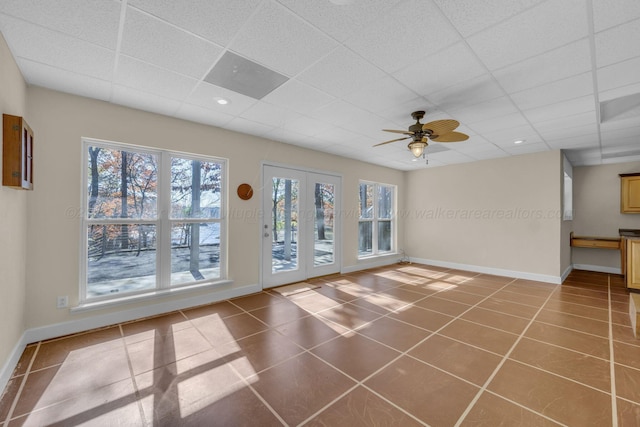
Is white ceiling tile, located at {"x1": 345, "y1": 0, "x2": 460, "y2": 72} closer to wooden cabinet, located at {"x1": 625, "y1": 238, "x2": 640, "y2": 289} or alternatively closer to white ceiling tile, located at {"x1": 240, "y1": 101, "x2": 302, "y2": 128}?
white ceiling tile, located at {"x1": 240, "y1": 101, "x2": 302, "y2": 128}

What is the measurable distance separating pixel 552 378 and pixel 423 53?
9.21 ft

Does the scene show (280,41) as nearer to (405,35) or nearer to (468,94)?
(405,35)

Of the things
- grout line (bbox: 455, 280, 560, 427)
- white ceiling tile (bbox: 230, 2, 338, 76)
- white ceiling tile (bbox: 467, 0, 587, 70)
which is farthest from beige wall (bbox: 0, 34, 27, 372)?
white ceiling tile (bbox: 467, 0, 587, 70)

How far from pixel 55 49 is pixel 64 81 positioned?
2.09ft

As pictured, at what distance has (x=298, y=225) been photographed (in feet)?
16.6

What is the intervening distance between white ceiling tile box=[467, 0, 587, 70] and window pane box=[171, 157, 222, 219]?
3518 millimetres

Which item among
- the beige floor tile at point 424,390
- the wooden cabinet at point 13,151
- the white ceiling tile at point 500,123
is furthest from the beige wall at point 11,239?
the white ceiling tile at point 500,123

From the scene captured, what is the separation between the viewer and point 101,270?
313 cm

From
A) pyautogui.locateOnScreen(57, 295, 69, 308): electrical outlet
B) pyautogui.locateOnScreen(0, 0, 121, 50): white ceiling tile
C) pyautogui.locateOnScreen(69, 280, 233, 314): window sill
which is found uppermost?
pyautogui.locateOnScreen(0, 0, 121, 50): white ceiling tile

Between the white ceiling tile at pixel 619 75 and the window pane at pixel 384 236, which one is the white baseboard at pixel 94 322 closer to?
the window pane at pixel 384 236

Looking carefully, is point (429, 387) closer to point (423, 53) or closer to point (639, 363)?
point (639, 363)

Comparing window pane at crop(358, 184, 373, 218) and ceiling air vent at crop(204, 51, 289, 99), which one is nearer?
ceiling air vent at crop(204, 51, 289, 99)

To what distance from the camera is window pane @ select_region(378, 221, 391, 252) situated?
6.91 meters

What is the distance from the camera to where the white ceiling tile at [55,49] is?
1.89m
